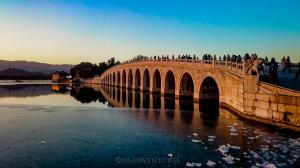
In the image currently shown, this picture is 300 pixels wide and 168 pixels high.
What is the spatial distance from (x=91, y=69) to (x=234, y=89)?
131395 millimetres

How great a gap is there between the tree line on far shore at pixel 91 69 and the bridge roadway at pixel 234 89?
93.5 m

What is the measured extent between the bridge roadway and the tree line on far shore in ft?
307

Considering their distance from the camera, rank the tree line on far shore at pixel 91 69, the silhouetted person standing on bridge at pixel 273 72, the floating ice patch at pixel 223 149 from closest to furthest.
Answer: the floating ice patch at pixel 223 149 → the silhouetted person standing on bridge at pixel 273 72 → the tree line on far shore at pixel 91 69

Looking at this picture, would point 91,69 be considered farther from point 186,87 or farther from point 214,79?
point 214,79

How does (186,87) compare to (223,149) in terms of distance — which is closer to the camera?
(223,149)

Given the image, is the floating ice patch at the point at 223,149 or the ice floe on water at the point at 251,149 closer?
the ice floe on water at the point at 251,149

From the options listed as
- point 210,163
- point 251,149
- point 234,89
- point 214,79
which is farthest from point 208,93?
point 210,163

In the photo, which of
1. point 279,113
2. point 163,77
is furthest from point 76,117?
point 163,77

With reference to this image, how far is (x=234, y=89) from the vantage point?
92.4ft

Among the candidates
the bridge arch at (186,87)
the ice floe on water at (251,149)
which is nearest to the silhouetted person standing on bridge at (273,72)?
the ice floe on water at (251,149)

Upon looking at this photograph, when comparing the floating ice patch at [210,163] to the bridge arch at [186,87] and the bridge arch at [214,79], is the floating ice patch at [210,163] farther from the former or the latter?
the bridge arch at [186,87]

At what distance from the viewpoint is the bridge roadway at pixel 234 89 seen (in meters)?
19.8

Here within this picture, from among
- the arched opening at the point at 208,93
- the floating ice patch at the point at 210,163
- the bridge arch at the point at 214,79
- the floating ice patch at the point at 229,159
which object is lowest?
the floating ice patch at the point at 229,159

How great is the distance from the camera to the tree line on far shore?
150 m
